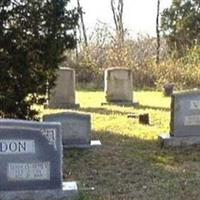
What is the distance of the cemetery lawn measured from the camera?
6320 millimetres

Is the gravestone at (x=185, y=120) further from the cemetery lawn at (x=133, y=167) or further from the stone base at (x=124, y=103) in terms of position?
the stone base at (x=124, y=103)

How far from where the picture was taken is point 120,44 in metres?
21.0

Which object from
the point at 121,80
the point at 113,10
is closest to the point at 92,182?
the point at 121,80

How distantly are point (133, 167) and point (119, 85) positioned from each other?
7652 millimetres

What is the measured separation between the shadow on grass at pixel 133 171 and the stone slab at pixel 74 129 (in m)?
0.19

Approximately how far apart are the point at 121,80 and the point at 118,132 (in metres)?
4.79

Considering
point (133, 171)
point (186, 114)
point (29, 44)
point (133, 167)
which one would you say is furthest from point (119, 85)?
point (133, 171)

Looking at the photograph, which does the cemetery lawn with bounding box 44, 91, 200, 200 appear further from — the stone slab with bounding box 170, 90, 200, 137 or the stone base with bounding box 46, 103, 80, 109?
the stone base with bounding box 46, 103, 80, 109

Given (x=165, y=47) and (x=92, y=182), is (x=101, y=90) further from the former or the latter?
(x=92, y=182)

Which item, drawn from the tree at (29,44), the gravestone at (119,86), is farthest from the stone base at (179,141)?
the gravestone at (119,86)

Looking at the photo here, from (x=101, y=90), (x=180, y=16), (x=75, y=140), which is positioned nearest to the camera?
(x=75, y=140)

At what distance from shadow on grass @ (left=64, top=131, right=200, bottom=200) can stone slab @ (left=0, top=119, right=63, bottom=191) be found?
51cm

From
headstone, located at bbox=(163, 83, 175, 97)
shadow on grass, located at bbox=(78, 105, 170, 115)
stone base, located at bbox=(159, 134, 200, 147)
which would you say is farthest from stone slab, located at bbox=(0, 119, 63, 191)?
headstone, located at bbox=(163, 83, 175, 97)

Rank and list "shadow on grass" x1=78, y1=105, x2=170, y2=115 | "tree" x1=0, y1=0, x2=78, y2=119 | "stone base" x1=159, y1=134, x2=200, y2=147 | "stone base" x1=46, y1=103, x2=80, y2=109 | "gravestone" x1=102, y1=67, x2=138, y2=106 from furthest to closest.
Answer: "gravestone" x1=102, y1=67, x2=138, y2=106 < "stone base" x1=46, y1=103, x2=80, y2=109 < "shadow on grass" x1=78, y1=105, x2=170, y2=115 < "stone base" x1=159, y1=134, x2=200, y2=147 < "tree" x1=0, y1=0, x2=78, y2=119
